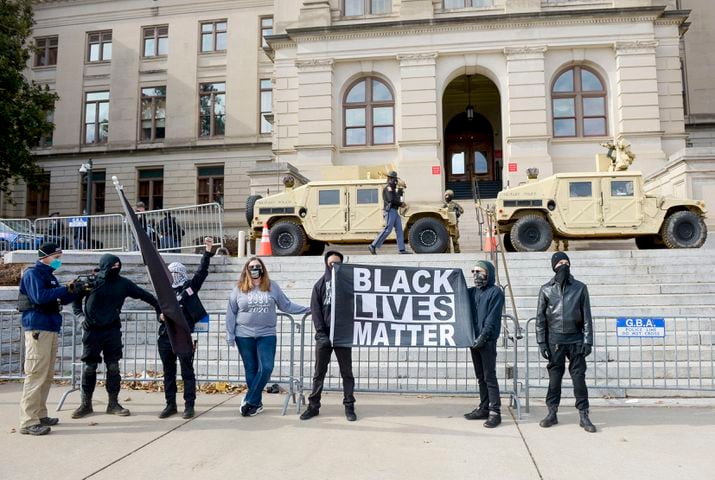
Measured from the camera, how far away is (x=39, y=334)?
5547 mm

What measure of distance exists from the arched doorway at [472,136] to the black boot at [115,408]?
77.5 ft

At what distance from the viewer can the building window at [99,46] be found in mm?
34344

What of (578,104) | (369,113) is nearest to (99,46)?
(369,113)

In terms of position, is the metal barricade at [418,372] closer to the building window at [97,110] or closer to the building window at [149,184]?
the building window at [149,184]

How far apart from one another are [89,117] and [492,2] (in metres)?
25.5

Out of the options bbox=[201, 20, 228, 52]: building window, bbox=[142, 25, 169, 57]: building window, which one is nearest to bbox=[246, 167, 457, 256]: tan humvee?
bbox=[201, 20, 228, 52]: building window

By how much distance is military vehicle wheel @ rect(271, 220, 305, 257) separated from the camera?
13.7m

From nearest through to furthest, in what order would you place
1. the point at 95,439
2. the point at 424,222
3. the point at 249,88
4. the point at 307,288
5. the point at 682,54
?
the point at 95,439
the point at 307,288
the point at 424,222
the point at 682,54
the point at 249,88

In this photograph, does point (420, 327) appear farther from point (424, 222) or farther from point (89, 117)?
point (89, 117)

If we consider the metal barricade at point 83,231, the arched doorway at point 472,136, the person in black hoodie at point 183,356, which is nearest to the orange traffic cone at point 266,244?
the metal barricade at point 83,231

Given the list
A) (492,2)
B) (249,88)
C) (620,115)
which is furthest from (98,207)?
(620,115)

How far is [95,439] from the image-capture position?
17.2 feet

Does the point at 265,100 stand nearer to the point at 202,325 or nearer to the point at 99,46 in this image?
the point at 99,46

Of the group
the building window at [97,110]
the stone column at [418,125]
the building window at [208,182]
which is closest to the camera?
the stone column at [418,125]
